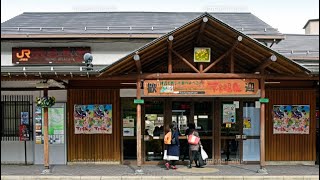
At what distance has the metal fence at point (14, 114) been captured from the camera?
43.7ft

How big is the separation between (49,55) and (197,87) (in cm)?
602

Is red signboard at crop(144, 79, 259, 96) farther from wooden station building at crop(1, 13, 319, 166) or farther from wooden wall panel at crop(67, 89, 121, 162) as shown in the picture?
wooden wall panel at crop(67, 89, 121, 162)

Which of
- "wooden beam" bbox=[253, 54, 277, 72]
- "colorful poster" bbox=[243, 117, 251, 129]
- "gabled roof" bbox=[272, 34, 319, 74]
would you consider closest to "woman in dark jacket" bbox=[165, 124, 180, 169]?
"colorful poster" bbox=[243, 117, 251, 129]

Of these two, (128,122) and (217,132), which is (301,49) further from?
(128,122)

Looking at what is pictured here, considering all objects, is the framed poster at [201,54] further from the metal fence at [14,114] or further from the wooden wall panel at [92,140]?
the metal fence at [14,114]

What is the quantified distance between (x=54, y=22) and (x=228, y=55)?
8.07 m

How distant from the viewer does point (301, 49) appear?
15.6 m

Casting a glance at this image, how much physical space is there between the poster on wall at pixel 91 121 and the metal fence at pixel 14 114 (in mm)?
1631

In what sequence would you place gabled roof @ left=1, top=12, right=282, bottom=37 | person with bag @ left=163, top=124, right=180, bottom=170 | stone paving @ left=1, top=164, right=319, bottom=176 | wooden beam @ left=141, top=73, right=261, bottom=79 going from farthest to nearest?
1. gabled roof @ left=1, top=12, right=282, bottom=37
2. person with bag @ left=163, top=124, right=180, bottom=170
3. stone paving @ left=1, top=164, right=319, bottom=176
4. wooden beam @ left=141, top=73, right=261, bottom=79

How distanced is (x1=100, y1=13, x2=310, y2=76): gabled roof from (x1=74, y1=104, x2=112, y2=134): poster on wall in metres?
2.26

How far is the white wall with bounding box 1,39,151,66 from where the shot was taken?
13953mm

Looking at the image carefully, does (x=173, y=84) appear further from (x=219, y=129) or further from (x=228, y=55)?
(x=219, y=129)

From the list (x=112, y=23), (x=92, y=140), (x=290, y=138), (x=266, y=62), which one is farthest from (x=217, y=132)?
(x=112, y=23)

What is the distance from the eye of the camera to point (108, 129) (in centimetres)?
1326
